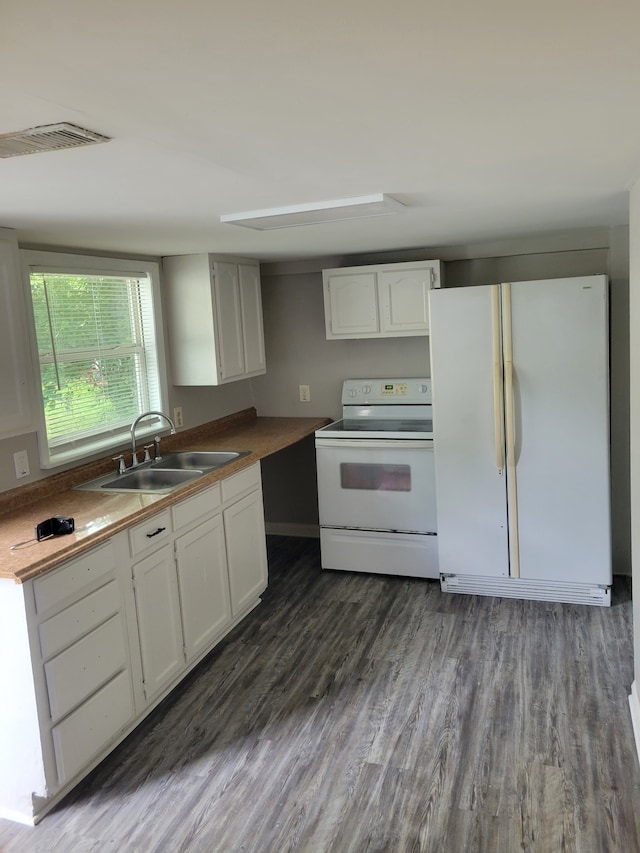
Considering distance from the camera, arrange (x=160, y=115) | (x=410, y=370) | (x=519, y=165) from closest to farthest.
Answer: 1. (x=160, y=115)
2. (x=519, y=165)
3. (x=410, y=370)

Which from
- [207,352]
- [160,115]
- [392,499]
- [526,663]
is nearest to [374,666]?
[526,663]

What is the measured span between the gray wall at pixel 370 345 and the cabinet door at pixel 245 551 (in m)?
1.16

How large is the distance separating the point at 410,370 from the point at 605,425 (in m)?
1.45

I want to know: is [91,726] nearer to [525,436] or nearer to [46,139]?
[46,139]

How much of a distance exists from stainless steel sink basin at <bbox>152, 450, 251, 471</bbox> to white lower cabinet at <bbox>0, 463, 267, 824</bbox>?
328 mm

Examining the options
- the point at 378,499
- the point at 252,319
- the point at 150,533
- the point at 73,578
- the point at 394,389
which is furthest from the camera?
the point at 394,389

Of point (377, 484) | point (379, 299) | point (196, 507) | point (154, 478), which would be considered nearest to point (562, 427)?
point (377, 484)

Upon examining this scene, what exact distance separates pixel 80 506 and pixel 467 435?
6.86ft

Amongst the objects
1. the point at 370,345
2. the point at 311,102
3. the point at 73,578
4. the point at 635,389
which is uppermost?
the point at 311,102

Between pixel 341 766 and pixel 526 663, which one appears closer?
pixel 341 766

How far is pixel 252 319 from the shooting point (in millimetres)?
4516

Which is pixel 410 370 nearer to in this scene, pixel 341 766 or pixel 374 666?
pixel 374 666

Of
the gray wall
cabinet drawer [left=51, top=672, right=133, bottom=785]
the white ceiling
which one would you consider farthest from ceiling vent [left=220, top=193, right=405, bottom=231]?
cabinet drawer [left=51, top=672, right=133, bottom=785]

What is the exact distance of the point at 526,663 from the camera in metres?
3.15
